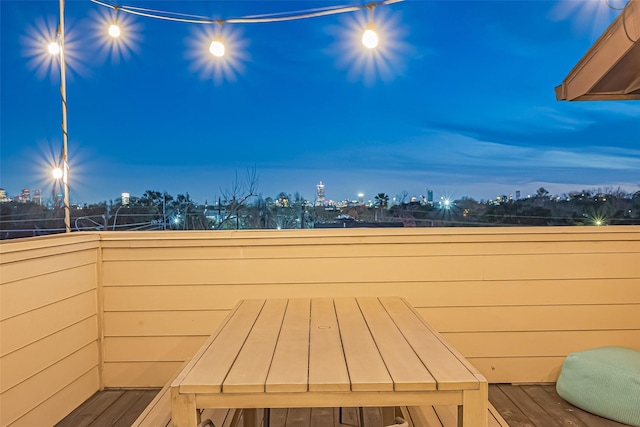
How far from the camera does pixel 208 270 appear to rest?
2.79 metres

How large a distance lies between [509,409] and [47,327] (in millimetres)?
2532

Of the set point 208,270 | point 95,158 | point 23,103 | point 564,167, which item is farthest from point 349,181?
point 23,103

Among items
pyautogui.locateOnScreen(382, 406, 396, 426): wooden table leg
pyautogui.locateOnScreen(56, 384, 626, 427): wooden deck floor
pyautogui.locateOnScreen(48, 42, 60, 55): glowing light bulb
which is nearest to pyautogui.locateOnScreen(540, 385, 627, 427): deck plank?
pyautogui.locateOnScreen(56, 384, 626, 427): wooden deck floor

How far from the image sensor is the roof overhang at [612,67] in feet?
7.37

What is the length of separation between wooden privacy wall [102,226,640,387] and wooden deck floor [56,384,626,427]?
0.11 meters

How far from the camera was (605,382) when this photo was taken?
2330mm

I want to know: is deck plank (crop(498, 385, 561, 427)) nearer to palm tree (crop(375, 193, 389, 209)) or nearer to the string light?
palm tree (crop(375, 193, 389, 209))

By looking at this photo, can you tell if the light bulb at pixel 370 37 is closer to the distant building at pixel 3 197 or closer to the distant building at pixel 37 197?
the distant building at pixel 37 197

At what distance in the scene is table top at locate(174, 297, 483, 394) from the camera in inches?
43.6

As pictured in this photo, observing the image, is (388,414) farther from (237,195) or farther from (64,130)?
(237,195)

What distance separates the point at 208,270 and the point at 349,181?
12.8 feet

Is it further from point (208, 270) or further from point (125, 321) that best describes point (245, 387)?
point (125, 321)

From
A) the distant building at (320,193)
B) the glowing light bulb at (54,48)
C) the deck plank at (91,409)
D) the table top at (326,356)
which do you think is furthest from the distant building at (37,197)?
the table top at (326,356)

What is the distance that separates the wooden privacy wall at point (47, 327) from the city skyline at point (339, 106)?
3.35 metres
